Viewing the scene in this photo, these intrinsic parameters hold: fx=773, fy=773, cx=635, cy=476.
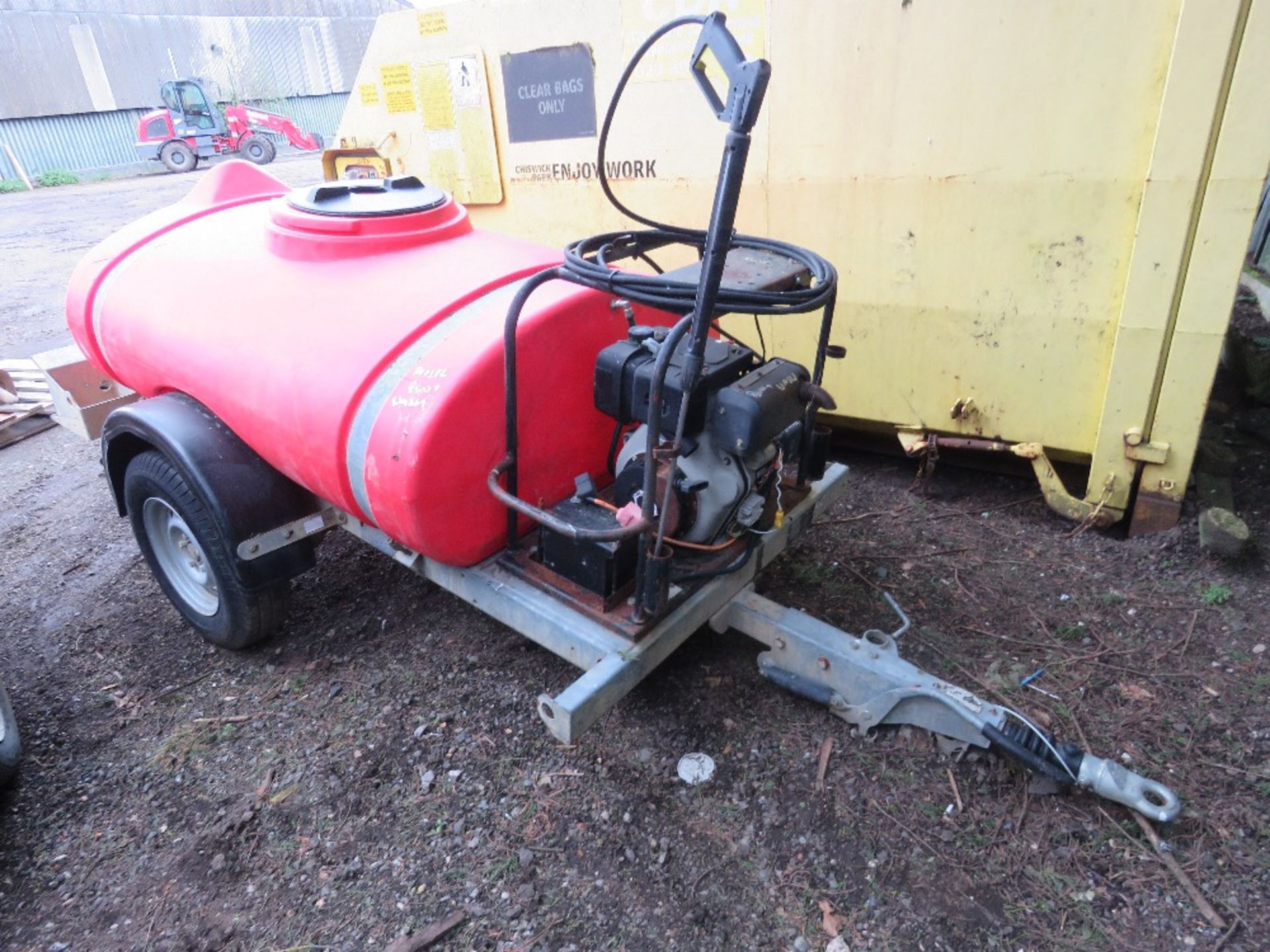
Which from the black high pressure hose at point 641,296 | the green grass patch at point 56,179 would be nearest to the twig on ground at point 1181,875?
the black high pressure hose at point 641,296

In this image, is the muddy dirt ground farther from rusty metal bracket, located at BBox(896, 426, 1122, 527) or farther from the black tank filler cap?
the black tank filler cap

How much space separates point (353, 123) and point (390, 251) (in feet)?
8.74

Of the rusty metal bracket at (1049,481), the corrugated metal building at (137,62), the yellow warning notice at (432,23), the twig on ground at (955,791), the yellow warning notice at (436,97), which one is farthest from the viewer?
the corrugated metal building at (137,62)

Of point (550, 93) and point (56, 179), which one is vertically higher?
point (550, 93)

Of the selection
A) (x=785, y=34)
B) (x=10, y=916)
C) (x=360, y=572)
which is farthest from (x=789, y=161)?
Answer: (x=10, y=916)

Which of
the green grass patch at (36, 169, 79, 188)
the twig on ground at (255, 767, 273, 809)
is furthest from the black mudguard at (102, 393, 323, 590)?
the green grass patch at (36, 169, 79, 188)

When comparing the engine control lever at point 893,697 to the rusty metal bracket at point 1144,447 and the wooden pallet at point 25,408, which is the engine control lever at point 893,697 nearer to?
the rusty metal bracket at point 1144,447

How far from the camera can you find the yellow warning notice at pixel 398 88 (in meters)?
4.27

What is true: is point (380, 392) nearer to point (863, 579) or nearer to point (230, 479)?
point (230, 479)

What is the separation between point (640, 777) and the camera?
7.50 feet

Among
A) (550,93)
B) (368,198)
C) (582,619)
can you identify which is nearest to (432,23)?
(550,93)

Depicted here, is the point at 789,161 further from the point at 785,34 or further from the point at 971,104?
the point at 971,104

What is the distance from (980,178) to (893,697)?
6.67ft

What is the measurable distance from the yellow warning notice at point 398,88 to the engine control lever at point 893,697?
11.6 ft
